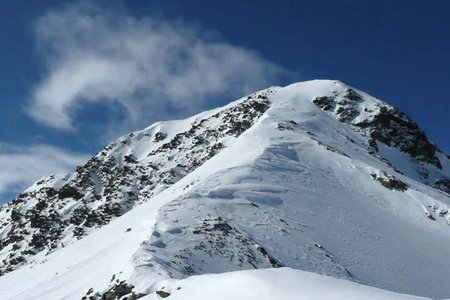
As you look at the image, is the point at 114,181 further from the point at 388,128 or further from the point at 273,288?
the point at 273,288

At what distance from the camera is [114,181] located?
9056 cm

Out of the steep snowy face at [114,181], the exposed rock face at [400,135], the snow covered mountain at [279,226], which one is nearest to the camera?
the snow covered mountain at [279,226]

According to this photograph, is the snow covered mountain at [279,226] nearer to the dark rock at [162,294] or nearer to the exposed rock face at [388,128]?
the dark rock at [162,294]

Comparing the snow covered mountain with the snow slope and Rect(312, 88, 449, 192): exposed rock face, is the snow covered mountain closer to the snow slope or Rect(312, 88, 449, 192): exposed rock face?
the snow slope

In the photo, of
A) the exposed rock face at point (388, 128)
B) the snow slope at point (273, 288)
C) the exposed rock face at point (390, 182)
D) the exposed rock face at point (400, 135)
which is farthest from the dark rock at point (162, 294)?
the exposed rock face at point (400, 135)

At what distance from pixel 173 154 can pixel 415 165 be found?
132 ft

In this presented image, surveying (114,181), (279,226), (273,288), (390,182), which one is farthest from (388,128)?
(273,288)

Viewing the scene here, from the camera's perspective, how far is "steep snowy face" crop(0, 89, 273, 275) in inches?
3093

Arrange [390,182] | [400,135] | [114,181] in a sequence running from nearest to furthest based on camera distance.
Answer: [390,182]
[400,135]
[114,181]

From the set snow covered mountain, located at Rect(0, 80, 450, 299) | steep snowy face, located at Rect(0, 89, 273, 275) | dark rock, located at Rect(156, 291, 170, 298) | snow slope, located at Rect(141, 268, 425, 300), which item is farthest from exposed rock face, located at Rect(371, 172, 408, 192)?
steep snowy face, located at Rect(0, 89, 273, 275)

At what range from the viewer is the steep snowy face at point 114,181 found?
78.6 meters

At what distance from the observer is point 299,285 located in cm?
1143

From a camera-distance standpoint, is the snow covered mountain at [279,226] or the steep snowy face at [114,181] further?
the steep snowy face at [114,181]

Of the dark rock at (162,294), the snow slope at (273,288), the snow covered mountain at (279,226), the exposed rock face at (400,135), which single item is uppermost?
the exposed rock face at (400,135)
